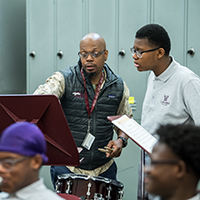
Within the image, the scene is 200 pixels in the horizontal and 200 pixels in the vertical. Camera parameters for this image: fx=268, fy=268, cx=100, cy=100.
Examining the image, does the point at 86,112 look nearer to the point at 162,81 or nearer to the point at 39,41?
the point at 162,81

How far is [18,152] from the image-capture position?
78 centimetres

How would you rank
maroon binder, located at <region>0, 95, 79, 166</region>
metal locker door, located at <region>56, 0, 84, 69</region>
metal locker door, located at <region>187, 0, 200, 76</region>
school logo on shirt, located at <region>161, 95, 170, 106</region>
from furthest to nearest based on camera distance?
metal locker door, located at <region>56, 0, 84, 69</region>, metal locker door, located at <region>187, 0, 200, 76</region>, school logo on shirt, located at <region>161, 95, 170, 106</region>, maroon binder, located at <region>0, 95, 79, 166</region>

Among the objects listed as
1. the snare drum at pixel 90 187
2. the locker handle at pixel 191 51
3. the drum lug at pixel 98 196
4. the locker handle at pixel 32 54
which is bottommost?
the drum lug at pixel 98 196

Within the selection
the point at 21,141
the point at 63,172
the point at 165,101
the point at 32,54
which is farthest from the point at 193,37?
the point at 21,141

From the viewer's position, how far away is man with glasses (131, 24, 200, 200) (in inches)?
56.7

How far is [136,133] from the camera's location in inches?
46.6

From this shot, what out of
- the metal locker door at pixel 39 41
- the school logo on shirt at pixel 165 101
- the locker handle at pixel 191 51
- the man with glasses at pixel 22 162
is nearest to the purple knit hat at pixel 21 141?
the man with glasses at pixel 22 162

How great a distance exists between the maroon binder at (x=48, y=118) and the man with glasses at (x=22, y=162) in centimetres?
28

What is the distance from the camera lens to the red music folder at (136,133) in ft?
3.67

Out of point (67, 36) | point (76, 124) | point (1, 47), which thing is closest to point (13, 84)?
point (1, 47)

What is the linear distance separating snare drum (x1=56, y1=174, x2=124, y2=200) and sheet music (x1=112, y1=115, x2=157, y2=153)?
1.15 feet

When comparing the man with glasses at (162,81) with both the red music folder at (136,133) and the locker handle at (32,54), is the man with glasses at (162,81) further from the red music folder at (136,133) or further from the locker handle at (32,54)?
the locker handle at (32,54)

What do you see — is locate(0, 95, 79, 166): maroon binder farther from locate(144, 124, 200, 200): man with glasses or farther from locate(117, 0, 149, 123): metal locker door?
locate(117, 0, 149, 123): metal locker door

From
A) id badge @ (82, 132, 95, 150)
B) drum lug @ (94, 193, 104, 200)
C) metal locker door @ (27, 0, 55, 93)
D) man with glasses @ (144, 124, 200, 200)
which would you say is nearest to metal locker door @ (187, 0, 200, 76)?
metal locker door @ (27, 0, 55, 93)
